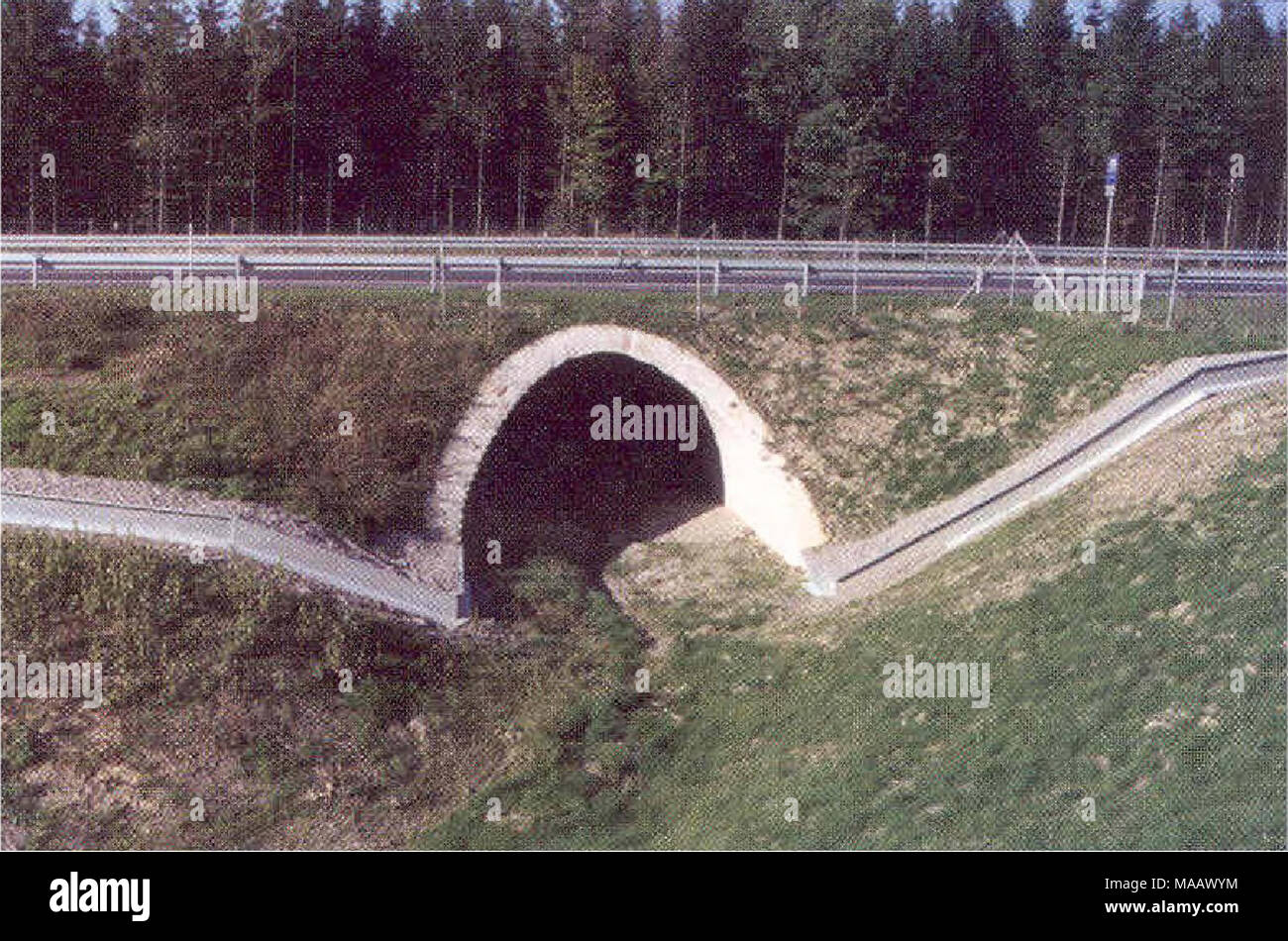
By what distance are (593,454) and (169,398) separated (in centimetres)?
943

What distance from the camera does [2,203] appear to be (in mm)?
45250

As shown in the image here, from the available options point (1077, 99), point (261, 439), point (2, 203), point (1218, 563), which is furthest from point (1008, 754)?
point (1077, 99)

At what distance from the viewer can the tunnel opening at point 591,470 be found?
24984 millimetres

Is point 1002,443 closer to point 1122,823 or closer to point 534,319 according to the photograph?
point 534,319

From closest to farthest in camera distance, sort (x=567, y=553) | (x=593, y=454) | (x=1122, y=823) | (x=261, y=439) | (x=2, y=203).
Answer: (x=1122, y=823), (x=261, y=439), (x=567, y=553), (x=593, y=454), (x=2, y=203)

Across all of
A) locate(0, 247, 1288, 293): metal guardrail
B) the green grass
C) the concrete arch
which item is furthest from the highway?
the green grass

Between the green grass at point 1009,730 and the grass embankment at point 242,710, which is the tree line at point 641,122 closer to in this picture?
the grass embankment at point 242,710

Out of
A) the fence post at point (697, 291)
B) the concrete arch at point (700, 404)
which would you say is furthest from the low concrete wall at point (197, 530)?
the fence post at point (697, 291)

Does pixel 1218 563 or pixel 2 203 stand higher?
pixel 2 203

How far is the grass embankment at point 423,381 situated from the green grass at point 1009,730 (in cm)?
431

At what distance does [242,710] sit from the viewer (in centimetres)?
1722

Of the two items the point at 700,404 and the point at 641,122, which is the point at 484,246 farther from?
the point at 641,122

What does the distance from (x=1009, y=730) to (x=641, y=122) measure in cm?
3995

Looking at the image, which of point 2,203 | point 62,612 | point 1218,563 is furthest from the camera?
point 2,203
